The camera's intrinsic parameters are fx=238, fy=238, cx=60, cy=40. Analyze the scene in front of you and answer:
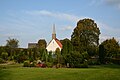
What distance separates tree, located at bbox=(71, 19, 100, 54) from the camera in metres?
65.4

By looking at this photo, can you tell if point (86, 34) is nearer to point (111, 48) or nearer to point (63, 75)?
point (111, 48)

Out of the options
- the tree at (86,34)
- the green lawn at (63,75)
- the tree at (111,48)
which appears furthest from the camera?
the tree at (86,34)

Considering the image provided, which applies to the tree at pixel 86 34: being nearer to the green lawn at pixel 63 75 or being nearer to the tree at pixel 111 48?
the tree at pixel 111 48

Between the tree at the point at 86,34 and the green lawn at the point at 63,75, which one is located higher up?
the tree at the point at 86,34

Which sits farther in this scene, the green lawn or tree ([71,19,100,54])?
tree ([71,19,100,54])

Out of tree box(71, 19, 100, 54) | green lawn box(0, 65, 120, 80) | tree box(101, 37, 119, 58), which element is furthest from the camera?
tree box(71, 19, 100, 54)

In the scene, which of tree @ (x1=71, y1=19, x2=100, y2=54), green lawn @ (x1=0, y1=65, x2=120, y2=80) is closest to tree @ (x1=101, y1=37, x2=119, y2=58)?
tree @ (x1=71, y1=19, x2=100, y2=54)

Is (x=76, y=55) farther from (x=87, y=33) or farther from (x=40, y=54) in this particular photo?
(x=87, y=33)

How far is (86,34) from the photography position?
66.9m

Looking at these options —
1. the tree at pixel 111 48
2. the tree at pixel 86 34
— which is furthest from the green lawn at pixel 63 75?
the tree at pixel 86 34

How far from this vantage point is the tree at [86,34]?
65375 millimetres

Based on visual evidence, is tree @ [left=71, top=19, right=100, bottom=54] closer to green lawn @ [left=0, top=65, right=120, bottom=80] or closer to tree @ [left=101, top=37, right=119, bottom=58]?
tree @ [left=101, top=37, right=119, bottom=58]

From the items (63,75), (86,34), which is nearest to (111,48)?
(86,34)

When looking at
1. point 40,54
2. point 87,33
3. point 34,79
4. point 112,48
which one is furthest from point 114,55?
point 34,79
